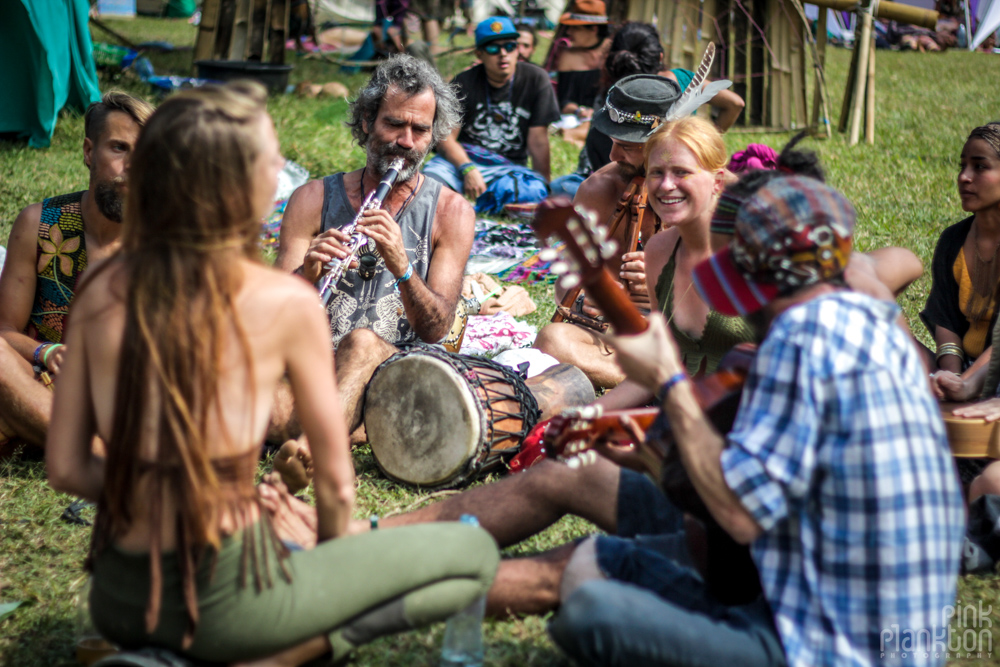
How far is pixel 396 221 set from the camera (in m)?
4.04

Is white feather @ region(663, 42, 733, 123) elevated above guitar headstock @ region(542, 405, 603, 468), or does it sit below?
above

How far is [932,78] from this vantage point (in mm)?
14820

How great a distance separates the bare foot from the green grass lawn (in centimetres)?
34

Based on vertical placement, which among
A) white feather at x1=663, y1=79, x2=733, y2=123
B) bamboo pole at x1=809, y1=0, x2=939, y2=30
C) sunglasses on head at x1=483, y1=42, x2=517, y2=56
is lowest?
white feather at x1=663, y1=79, x2=733, y2=123

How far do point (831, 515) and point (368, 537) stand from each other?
1.06m

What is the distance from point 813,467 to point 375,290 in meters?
2.56

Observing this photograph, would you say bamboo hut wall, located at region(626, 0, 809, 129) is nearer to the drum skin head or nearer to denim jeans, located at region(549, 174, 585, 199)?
denim jeans, located at region(549, 174, 585, 199)

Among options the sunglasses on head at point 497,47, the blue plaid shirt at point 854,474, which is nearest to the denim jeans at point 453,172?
the sunglasses on head at point 497,47

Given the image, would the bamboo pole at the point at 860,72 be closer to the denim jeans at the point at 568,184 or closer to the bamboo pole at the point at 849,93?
the bamboo pole at the point at 849,93

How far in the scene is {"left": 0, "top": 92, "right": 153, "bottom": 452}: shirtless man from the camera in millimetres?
3400

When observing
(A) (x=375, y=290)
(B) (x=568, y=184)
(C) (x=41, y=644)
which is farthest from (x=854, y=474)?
(B) (x=568, y=184)

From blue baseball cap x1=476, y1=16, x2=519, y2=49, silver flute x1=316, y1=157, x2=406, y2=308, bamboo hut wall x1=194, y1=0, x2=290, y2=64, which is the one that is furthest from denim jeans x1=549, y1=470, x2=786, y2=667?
bamboo hut wall x1=194, y1=0, x2=290, y2=64

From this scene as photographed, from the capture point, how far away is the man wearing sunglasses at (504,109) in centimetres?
755

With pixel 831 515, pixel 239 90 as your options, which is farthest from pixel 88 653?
pixel 831 515
